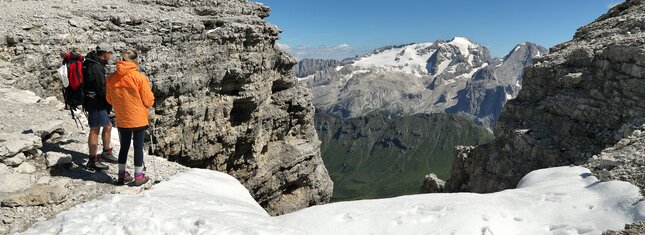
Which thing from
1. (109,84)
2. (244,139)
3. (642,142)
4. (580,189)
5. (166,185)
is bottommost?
(244,139)

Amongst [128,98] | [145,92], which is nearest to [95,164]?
[128,98]

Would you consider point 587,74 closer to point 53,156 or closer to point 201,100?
point 201,100

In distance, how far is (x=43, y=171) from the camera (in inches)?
550

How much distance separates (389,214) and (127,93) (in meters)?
9.29

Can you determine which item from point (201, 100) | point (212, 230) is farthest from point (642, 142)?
point (201, 100)

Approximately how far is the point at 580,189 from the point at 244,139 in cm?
3117

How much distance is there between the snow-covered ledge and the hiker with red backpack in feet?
8.63

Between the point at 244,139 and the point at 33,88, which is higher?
the point at 33,88

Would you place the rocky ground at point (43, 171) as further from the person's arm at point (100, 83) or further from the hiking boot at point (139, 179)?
the person's arm at point (100, 83)

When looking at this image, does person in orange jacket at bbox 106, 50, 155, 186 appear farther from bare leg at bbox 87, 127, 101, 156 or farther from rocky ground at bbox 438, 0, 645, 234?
rocky ground at bbox 438, 0, 645, 234

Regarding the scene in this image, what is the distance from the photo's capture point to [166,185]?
48.4 feet

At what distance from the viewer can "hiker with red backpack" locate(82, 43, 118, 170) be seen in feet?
46.5

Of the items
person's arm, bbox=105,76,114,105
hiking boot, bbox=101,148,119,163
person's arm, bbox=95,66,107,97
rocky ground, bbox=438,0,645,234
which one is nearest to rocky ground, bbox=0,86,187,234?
hiking boot, bbox=101,148,119,163

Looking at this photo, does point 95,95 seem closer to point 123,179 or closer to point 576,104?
point 123,179
